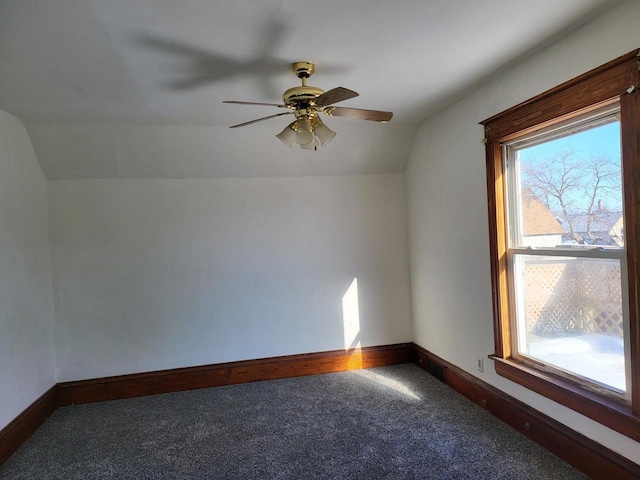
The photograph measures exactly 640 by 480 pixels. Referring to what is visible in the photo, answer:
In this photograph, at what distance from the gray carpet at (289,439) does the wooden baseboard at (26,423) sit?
6 centimetres

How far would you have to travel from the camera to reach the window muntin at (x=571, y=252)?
201 centimetres

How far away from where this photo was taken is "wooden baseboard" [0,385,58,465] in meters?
2.57

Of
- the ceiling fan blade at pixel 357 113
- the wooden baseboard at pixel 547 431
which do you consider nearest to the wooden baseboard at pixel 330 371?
the wooden baseboard at pixel 547 431

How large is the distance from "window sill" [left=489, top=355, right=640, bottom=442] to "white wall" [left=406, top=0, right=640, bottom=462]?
2.3 inches

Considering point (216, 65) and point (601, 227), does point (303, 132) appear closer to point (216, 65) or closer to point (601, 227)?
point (216, 65)

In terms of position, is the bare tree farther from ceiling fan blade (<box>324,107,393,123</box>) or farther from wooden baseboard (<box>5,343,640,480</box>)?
wooden baseboard (<box>5,343,640,480</box>)

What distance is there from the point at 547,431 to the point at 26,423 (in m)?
3.63

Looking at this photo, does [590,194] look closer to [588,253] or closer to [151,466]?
[588,253]

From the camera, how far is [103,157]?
134 inches

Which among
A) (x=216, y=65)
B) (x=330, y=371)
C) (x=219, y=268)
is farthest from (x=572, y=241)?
(x=219, y=268)

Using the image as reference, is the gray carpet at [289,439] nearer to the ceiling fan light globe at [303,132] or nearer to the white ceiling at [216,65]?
the ceiling fan light globe at [303,132]

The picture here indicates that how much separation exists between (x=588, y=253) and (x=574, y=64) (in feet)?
3.45

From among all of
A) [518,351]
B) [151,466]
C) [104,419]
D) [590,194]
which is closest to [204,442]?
[151,466]

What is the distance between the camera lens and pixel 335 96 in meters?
2.01
